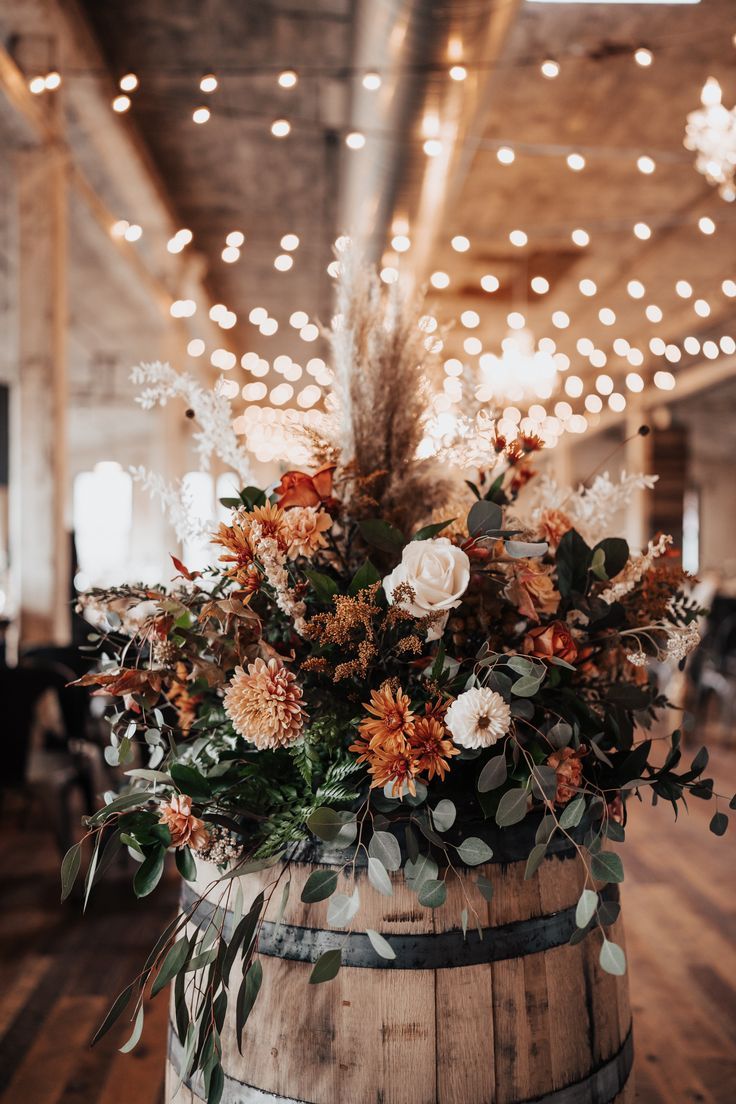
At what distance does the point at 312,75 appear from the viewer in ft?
15.4

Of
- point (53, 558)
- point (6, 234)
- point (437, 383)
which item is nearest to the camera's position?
point (437, 383)

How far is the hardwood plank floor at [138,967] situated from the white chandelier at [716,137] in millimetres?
2673

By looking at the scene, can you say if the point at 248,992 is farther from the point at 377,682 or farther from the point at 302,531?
the point at 302,531

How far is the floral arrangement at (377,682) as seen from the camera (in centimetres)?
88

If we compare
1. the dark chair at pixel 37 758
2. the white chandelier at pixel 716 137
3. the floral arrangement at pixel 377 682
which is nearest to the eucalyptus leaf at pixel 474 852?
the floral arrangement at pixel 377 682

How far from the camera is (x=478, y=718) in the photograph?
87 centimetres

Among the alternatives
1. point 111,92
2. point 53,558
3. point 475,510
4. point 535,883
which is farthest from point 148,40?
point 535,883

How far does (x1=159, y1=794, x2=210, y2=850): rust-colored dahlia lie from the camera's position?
90cm

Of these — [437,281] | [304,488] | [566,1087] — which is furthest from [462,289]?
[566,1087]

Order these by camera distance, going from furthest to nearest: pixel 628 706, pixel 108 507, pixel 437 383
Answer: pixel 108 507 → pixel 437 383 → pixel 628 706

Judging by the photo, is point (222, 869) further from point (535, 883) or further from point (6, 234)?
point (6, 234)

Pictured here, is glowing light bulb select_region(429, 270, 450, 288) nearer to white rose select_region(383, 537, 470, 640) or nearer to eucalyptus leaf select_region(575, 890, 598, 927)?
white rose select_region(383, 537, 470, 640)

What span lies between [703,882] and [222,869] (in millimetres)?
2686

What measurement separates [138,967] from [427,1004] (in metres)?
1.85
